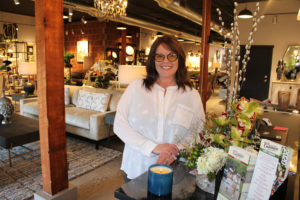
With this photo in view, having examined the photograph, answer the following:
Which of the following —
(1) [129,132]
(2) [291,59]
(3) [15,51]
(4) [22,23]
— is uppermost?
(4) [22,23]

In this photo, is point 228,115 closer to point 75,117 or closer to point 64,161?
point 64,161

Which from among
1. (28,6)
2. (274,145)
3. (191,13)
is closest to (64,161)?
(274,145)

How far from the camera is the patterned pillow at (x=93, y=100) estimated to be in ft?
16.1

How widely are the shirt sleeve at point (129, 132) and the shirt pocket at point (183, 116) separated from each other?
0.69 feet

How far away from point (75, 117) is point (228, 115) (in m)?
3.90

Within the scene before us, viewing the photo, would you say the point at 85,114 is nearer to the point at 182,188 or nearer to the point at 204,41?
the point at 204,41

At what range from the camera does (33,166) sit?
11.8ft

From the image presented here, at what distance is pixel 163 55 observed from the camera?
1.48 meters

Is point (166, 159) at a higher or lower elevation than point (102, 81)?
lower

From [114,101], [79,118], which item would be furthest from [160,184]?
[114,101]

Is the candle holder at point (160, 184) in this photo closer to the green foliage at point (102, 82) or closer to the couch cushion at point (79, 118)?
the couch cushion at point (79, 118)

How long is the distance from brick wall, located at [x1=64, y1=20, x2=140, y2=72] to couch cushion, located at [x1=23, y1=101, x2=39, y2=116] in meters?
7.27

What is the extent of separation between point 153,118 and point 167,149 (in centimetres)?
24

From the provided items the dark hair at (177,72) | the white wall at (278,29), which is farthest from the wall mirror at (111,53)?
the dark hair at (177,72)
